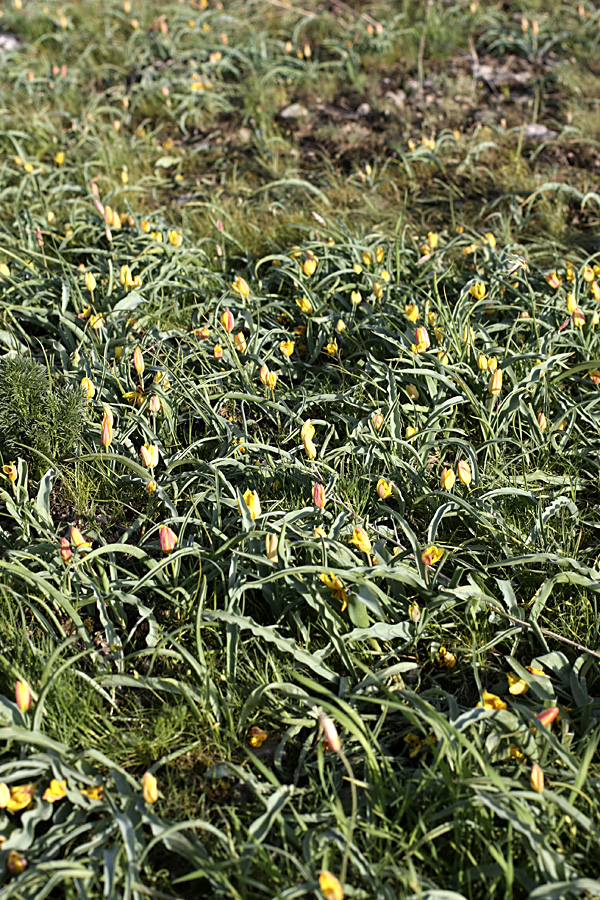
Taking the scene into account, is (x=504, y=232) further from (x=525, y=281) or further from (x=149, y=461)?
(x=149, y=461)

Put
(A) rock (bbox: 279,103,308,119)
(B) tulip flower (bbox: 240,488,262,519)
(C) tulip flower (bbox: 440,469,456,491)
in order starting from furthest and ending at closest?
(A) rock (bbox: 279,103,308,119) < (C) tulip flower (bbox: 440,469,456,491) < (B) tulip flower (bbox: 240,488,262,519)

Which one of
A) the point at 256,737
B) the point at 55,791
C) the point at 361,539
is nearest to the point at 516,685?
the point at 361,539

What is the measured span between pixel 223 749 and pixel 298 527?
2.04ft

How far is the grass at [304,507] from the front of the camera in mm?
1617

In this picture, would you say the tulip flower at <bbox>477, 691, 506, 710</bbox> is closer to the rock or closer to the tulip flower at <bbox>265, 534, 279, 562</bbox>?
the tulip flower at <bbox>265, 534, 279, 562</bbox>

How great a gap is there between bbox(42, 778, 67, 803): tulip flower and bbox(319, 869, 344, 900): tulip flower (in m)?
0.62

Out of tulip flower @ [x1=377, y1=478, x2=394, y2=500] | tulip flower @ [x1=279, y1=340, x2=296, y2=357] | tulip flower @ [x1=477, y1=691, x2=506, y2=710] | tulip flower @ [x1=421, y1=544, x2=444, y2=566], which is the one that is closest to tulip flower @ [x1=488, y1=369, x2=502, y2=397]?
tulip flower @ [x1=377, y1=478, x2=394, y2=500]

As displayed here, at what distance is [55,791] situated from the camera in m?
1.64

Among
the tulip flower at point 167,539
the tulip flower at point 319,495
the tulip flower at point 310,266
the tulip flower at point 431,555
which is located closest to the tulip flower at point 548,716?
the tulip flower at point 431,555

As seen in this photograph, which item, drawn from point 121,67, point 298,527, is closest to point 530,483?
point 298,527

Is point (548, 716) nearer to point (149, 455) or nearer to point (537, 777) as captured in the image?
point (537, 777)

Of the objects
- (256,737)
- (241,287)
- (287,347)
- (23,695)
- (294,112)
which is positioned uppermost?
(294,112)

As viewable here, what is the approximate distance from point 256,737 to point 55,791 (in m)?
0.46

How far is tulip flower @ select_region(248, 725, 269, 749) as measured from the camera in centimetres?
180
